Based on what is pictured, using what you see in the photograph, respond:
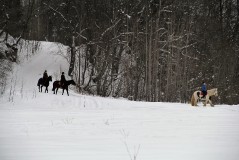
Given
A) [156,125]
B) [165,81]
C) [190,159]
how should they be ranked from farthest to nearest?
[165,81], [156,125], [190,159]

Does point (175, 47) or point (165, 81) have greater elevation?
point (175, 47)

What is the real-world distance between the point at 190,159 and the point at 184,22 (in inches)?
1143

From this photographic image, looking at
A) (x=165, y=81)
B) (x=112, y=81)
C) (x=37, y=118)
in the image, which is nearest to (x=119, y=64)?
(x=112, y=81)

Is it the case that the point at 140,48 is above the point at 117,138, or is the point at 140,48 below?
above

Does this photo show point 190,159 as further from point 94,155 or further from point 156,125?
point 156,125

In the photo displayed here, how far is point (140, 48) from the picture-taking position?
108 feet

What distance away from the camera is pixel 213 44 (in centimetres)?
3712

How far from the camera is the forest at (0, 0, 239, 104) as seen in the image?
105 feet

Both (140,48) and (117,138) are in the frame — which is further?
(140,48)

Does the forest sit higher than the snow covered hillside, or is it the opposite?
the forest

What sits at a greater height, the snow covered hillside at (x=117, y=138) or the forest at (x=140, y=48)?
the forest at (x=140, y=48)

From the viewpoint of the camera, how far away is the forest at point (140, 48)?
105 feet

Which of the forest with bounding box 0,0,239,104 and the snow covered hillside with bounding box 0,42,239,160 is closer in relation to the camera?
the snow covered hillside with bounding box 0,42,239,160

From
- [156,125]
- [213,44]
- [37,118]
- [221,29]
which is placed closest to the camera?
[156,125]
